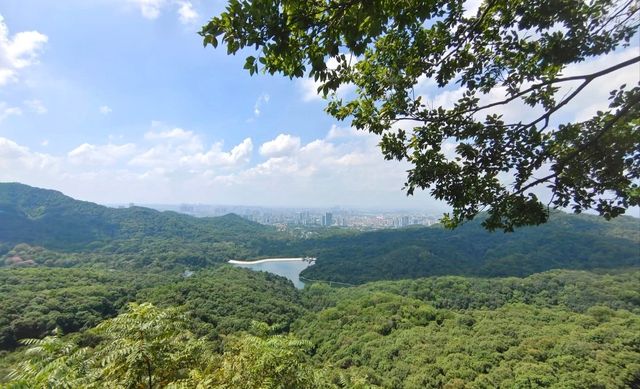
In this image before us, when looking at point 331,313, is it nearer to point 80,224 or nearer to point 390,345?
point 390,345

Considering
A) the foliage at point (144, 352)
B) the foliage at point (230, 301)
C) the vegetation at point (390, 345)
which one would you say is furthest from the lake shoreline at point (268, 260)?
the foliage at point (144, 352)

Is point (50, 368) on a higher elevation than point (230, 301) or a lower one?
higher

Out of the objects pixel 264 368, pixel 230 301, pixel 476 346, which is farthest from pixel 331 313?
pixel 264 368

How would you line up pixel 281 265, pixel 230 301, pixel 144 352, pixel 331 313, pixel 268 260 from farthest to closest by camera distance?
pixel 268 260, pixel 281 265, pixel 230 301, pixel 331 313, pixel 144 352

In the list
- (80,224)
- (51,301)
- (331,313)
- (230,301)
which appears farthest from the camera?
(80,224)

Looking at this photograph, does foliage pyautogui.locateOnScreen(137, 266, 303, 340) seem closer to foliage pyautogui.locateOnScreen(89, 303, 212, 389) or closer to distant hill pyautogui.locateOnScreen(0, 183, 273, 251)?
foliage pyautogui.locateOnScreen(89, 303, 212, 389)

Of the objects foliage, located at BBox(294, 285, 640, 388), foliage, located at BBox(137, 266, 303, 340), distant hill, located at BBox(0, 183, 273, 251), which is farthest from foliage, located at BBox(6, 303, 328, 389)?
distant hill, located at BBox(0, 183, 273, 251)

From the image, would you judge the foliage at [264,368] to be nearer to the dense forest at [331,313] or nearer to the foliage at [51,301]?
the dense forest at [331,313]
